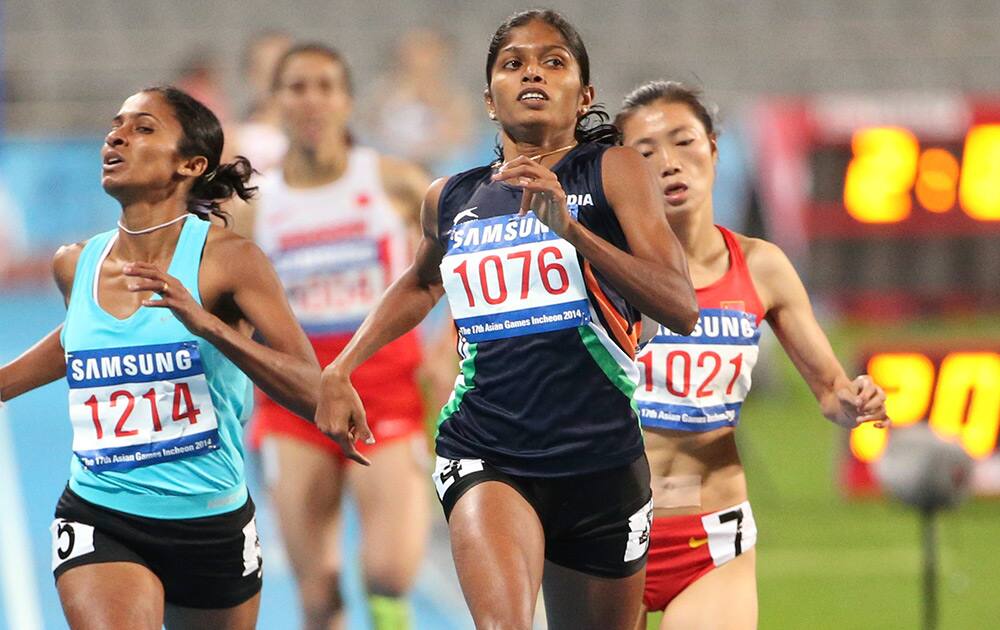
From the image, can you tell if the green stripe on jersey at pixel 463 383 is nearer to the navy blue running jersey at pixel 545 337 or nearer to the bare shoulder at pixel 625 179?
the navy blue running jersey at pixel 545 337

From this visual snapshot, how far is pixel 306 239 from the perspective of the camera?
6742 millimetres

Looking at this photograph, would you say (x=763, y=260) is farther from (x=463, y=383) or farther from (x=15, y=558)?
(x=15, y=558)

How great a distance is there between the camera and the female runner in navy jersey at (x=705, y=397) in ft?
16.9

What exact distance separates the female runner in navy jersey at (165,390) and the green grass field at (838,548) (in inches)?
167

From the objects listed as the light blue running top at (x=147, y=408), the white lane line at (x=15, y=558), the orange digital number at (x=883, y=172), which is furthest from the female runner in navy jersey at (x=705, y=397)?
the orange digital number at (x=883, y=172)

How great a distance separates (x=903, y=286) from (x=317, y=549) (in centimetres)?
1091

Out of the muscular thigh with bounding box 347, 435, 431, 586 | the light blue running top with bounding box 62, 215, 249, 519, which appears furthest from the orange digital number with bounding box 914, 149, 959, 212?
the light blue running top with bounding box 62, 215, 249, 519

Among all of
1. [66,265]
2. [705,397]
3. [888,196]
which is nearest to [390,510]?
[705,397]

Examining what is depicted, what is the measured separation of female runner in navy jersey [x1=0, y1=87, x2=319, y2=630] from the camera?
4555 mm

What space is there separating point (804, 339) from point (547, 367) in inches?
42.6

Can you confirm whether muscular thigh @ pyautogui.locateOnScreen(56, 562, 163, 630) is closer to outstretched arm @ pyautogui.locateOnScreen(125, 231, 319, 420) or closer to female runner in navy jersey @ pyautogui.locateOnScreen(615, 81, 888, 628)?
outstretched arm @ pyautogui.locateOnScreen(125, 231, 319, 420)

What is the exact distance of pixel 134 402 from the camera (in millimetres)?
4574

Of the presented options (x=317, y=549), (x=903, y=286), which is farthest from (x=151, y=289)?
(x=903, y=286)

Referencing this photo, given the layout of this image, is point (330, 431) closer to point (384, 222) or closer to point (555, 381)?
point (555, 381)
